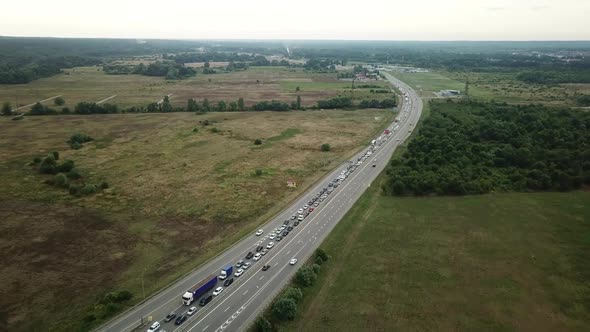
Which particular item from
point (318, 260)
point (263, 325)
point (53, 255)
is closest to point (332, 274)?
point (318, 260)

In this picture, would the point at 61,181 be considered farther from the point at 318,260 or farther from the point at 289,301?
the point at 289,301

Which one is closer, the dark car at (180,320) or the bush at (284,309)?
the dark car at (180,320)

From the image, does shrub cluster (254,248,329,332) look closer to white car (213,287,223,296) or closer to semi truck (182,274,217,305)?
white car (213,287,223,296)

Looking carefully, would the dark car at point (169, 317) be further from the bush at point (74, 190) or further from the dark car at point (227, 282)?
the bush at point (74, 190)

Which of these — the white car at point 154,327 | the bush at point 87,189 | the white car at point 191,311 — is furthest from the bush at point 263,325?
the bush at point 87,189

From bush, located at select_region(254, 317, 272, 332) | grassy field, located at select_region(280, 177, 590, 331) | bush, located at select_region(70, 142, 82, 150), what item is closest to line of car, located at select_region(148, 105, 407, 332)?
grassy field, located at select_region(280, 177, 590, 331)
